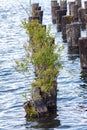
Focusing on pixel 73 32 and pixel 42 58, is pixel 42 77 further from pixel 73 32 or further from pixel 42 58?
pixel 73 32

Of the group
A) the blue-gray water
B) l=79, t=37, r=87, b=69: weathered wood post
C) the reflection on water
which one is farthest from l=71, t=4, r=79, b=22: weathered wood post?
the reflection on water

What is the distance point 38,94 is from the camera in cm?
1739

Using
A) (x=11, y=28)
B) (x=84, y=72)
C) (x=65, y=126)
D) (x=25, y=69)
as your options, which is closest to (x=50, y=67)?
(x=25, y=69)

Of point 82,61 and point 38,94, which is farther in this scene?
point 82,61

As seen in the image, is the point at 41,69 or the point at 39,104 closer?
the point at 39,104

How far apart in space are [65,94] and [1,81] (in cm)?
427

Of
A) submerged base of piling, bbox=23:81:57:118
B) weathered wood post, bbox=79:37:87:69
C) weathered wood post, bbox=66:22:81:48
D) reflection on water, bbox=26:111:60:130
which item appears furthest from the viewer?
weathered wood post, bbox=66:22:81:48

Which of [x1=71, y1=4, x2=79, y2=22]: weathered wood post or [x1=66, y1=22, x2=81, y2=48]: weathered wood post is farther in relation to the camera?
[x1=71, y1=4, x2=79, y2=22]: weathered wood post

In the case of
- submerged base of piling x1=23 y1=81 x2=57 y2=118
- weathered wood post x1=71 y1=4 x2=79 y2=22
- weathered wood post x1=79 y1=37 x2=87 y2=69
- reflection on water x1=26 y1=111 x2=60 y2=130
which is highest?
weathered wood post x1=71 y1=4 x2=79 y2=22

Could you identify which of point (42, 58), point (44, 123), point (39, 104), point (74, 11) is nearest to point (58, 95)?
point (42, 58)

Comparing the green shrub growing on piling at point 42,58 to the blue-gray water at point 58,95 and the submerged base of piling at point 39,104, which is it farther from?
the blue-gray water at point 58,95

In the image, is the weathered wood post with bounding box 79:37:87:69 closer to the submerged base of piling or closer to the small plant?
the small plant

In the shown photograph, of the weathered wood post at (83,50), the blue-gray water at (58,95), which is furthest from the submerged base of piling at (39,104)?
the weathered wood post at (83,50)

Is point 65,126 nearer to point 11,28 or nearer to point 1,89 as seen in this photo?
point 1,89
